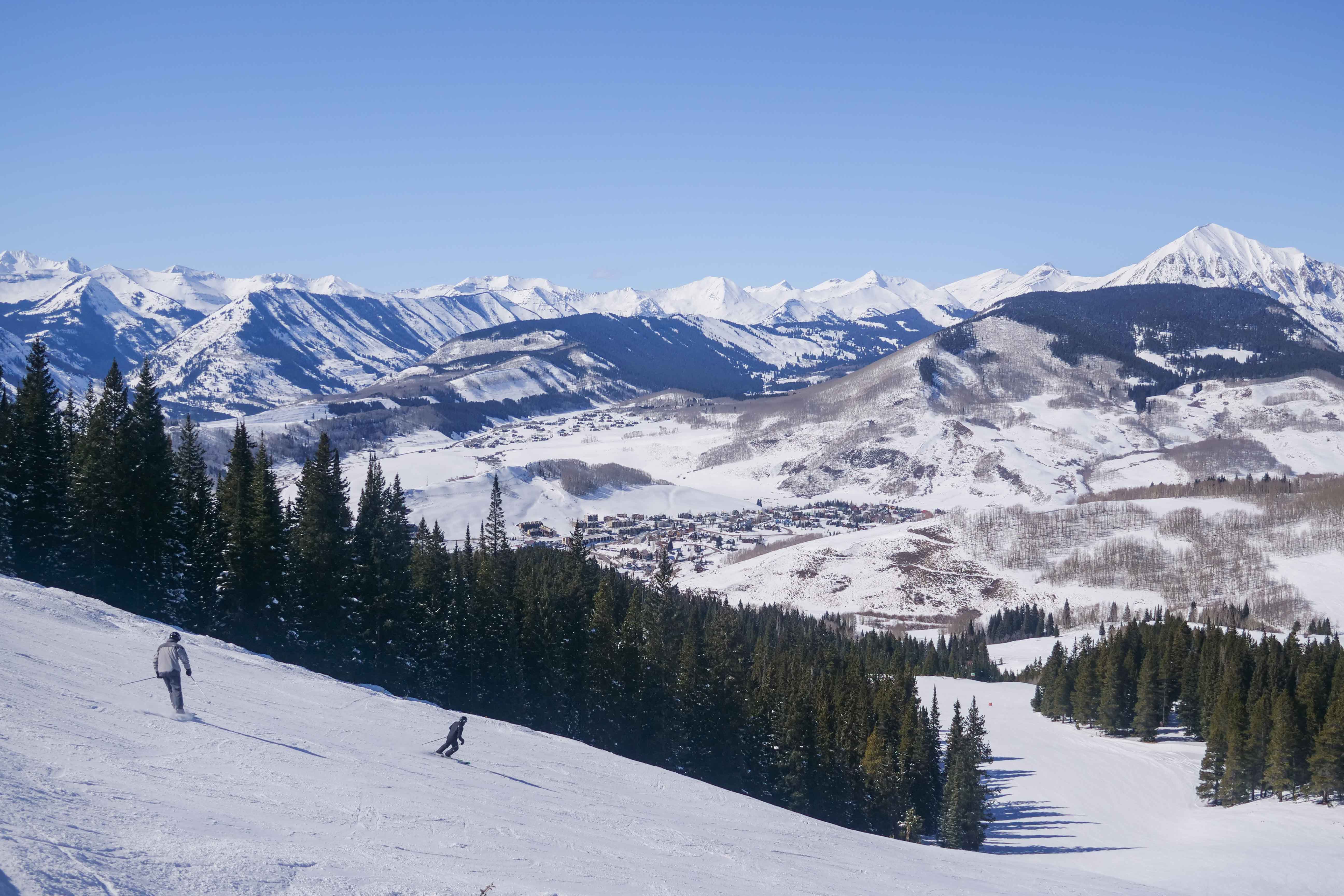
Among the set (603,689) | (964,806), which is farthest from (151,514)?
(964,806)

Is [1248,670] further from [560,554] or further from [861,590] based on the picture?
[861,590]

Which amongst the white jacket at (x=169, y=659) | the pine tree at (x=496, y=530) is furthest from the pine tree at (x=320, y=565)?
the white jacket at (x=169, y=659)

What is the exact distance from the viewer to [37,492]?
4362 cm

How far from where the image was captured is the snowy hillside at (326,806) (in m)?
12.8

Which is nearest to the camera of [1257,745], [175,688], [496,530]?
[175,688]

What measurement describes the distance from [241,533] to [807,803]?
116 feet

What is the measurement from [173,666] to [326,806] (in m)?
6.69

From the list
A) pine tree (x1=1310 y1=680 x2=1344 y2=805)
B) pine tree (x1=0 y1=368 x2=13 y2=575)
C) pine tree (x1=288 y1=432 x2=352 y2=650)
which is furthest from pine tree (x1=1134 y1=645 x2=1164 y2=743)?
pine tree (x1=0 y1=368 x2=13 y2=575)

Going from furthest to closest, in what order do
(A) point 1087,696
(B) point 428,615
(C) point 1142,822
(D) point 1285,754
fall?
(A) point 1087,696, (C) point 1142,822, (D) point 1285,754, (B) point 428,615

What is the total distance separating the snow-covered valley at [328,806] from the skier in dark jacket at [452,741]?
2.23 feet

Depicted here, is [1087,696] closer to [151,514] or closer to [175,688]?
[151,514]

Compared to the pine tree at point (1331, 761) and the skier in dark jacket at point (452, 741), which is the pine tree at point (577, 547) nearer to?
the skier in dark jacket at point (452, 741)

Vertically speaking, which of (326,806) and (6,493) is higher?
(6,493)

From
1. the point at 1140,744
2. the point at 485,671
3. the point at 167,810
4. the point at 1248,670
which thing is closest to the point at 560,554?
the point at 485,671
